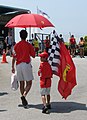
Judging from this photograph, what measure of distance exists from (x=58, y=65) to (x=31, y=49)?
785 mm

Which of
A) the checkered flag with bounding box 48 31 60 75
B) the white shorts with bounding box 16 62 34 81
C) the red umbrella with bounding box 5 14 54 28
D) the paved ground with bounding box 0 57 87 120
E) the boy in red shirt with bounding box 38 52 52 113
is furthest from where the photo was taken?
the checkered flag with bounding box 48 31 60 75

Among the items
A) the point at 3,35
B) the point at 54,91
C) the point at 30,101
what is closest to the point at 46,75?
the point at 30,101

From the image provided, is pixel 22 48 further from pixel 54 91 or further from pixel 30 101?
pixel 54 91

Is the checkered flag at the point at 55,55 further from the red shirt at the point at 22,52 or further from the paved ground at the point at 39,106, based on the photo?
the paved ground at the point at 39,106

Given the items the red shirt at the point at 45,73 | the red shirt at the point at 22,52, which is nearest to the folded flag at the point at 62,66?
the red shirt at the point at 45,73

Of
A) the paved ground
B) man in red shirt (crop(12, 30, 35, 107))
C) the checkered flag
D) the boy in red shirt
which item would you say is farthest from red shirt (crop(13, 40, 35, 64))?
the paved ground

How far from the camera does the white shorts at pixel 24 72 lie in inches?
352

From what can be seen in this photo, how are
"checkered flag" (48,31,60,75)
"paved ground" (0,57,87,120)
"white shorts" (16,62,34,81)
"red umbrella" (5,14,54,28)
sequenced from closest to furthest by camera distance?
"paved ground" (0,57,87,120) → "white shorts" (16,62,34,81) → "red umbrella" (5,14,54,28) → "checkered flag" (48,31,60,75)

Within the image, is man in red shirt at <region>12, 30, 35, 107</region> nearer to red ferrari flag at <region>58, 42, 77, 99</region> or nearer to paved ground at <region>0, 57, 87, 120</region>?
paved ground at <region>0, 57, 87, 120</region>

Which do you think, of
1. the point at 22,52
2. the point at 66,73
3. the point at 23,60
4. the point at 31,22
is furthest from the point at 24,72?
the point at 31,22

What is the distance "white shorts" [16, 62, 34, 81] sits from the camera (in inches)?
352

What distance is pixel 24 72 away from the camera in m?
8.95

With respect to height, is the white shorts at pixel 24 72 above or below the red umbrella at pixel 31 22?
below

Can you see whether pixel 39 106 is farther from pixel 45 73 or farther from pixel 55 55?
pixel 55 55
